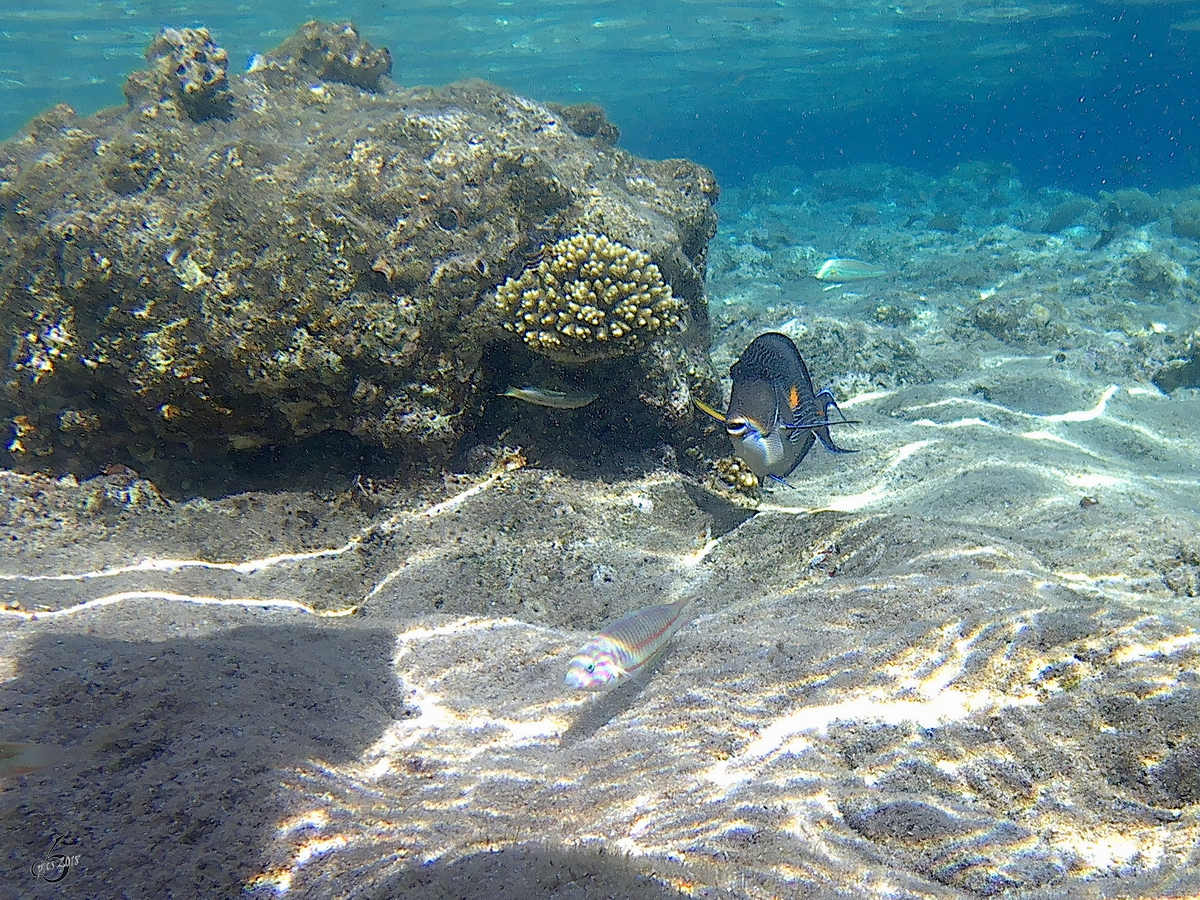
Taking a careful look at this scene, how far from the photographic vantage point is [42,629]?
2.94 metres

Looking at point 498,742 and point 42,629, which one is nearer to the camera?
point 498,742

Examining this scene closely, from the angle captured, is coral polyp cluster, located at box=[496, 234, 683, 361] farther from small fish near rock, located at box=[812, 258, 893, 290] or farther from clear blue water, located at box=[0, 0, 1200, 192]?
clear blue water, located at box=[0, 0, 1200, 192]

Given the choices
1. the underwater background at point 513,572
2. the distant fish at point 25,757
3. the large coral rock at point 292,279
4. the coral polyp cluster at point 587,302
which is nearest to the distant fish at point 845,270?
the underwater background at point 513,572

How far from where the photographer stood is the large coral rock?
411 centimetres

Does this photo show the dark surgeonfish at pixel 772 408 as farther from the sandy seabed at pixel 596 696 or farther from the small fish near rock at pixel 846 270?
the small fish near rock at pixel 846 270

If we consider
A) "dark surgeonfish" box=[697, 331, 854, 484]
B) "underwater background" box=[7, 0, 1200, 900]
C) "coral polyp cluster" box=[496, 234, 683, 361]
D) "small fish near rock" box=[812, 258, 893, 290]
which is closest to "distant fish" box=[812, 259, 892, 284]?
"small fish near rock" box=[812, 258, 893, 290]

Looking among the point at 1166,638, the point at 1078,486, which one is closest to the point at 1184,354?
the point at 1078,486

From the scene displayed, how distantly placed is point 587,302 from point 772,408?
175 cm

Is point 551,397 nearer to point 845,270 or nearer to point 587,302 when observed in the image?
point 587,302

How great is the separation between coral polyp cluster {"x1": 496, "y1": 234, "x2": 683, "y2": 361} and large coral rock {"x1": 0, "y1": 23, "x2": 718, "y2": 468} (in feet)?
0.11

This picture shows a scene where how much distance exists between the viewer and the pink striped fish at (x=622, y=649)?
2338 millimetres

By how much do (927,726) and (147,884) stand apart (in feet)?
8.23

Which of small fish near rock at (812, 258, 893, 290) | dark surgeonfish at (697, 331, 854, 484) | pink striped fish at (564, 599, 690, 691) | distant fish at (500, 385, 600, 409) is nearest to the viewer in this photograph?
pink striped fish at (564, 599, 690, 691)

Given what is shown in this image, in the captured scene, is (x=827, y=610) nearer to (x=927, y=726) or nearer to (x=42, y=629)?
(x=927, y=726)
